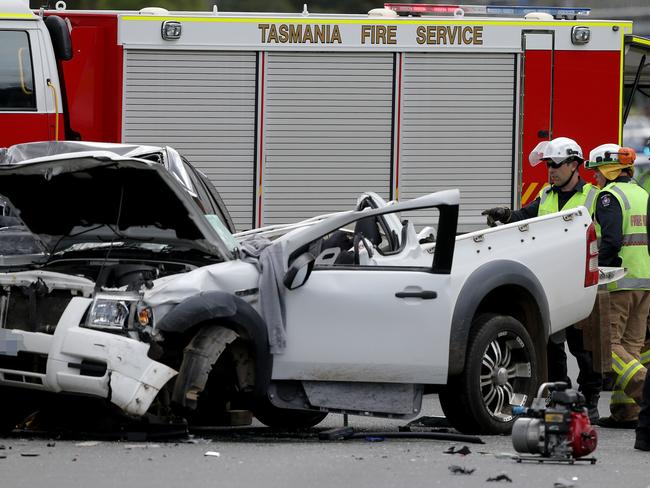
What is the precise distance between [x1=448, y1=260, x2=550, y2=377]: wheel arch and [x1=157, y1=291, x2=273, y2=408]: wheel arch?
1163 mm

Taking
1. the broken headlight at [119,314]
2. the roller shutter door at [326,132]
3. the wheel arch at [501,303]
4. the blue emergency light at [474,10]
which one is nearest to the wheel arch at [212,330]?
the broken headlight at [119,314]

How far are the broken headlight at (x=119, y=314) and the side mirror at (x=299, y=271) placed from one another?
30.2 inches

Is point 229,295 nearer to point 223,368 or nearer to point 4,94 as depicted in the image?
point 223,368

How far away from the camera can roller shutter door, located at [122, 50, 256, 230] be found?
15.6 m

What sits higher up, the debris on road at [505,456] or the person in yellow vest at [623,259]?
the person in yellow vest at [623,259]

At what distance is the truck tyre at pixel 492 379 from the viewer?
372 inches

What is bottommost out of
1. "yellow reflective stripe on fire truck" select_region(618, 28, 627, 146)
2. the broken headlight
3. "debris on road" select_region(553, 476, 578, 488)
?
"debris on road" select_region(553, 476, 578, 488)

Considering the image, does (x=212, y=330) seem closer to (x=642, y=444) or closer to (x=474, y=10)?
(x=642, y=444)

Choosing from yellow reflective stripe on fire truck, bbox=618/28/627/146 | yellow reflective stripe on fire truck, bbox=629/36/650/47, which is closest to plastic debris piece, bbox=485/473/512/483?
yellow reflective stripe on fire truck, bbox=618/28/627/146

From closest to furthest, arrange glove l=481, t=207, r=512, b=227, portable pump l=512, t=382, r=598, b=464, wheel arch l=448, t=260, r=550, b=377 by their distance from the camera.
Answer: portable pump l=512, t=382, r=598, b=464 < wheel arch l=448, t=260, r=550, b=377 < glove l=481, t=207, r=512, b=227

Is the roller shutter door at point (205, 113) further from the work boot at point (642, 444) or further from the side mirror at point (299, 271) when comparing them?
the work boot at point (642, 444)

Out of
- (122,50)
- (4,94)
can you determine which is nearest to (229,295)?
(4,94)

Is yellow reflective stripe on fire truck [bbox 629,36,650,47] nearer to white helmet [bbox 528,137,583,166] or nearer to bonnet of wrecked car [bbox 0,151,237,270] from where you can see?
white helmet [bbox 528,137,583,166]

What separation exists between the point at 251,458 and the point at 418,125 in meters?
8.09
